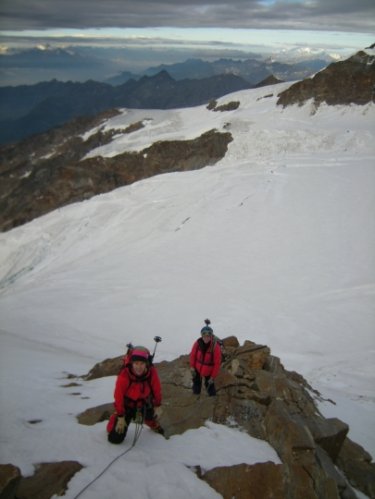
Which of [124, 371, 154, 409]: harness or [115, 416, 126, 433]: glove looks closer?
[115, 416, 126, 433]: glove

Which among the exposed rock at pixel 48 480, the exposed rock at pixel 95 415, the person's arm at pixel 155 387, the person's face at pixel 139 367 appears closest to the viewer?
the exposed rock at pixel 48 480

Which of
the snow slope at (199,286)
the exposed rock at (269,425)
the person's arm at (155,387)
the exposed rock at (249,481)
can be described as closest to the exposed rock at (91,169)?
the snow slope at (199,286)

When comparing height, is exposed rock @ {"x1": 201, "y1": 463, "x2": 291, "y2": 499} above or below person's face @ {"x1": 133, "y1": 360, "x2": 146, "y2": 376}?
below

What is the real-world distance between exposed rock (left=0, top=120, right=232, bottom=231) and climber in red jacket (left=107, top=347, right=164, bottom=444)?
38413 mm

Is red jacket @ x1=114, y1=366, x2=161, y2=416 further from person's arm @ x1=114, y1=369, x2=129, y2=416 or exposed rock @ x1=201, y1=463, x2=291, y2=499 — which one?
exposed rock @ x1=201, y1=463, x2=291, y2=499

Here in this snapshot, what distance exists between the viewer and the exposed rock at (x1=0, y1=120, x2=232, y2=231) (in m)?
47.8

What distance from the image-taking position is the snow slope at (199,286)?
22.3 ft

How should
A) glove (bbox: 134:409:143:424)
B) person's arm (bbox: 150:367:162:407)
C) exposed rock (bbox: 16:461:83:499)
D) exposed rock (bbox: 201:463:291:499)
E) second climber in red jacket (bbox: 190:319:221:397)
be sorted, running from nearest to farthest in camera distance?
exposed rock (bbox: 16:461:83:499) → exposed rock (bbox: 201:463:291:499) → person's arm (bbox: 150:367:162:407) → glove (bbox: 134:409:143:424) → second climber in red jacket (bbox: 190:319:221:397)

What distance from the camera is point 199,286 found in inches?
829

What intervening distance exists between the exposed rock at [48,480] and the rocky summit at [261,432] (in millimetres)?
12

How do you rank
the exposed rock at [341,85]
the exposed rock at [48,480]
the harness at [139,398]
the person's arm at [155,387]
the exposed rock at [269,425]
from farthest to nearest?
the exposed rock at [341,85] → the person's arm at [155,387] → the harness at [139,398] → the exposed rock at [269,425] → the exposed rock at [48,480]

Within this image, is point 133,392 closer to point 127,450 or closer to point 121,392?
point 121,392

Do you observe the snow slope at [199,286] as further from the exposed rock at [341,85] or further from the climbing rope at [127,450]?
the exposed rock at [341,85]

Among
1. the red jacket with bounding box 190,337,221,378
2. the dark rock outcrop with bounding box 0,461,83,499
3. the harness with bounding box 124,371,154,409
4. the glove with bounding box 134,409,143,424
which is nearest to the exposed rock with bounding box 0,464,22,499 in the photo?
the dark rock outcrop with bounding box 0,461,83,499
